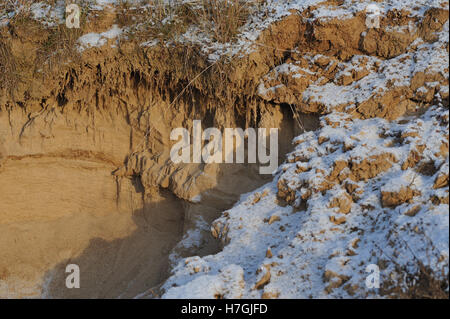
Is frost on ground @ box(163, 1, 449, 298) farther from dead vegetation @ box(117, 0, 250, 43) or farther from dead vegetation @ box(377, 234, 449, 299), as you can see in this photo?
dead vegetation @ box(117, 0, 250, 43)

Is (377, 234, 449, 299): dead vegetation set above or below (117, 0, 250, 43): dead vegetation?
below

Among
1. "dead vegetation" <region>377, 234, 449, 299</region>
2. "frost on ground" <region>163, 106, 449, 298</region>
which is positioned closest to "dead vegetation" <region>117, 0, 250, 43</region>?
"frost on ground" <region>163, 106, 449, 298</region>

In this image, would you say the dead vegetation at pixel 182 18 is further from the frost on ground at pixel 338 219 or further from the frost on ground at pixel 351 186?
the frost on ground at pixel 338 219

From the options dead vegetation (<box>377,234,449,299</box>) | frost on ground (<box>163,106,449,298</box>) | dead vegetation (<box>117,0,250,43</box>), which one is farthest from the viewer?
dead vegetation (<box>117,0,250,43</box>)

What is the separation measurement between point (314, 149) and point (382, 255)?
3.71 ft

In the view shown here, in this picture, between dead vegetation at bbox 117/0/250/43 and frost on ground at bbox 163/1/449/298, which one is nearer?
frost on ground at bbox 163/1/449/298

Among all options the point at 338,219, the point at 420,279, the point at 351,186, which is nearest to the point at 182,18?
the point at 351,186

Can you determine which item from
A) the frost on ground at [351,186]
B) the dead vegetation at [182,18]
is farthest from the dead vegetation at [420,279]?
the dead vegetation at [182,18]

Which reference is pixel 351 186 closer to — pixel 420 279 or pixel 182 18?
pixel 420 279

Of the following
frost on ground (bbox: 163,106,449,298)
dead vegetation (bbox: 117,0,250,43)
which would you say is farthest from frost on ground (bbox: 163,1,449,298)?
dead vegetation (bbox: 117,0,250,43)

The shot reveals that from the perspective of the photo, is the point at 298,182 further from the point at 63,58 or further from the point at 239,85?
the point at 63,58

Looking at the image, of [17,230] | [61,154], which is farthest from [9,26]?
[17,230]

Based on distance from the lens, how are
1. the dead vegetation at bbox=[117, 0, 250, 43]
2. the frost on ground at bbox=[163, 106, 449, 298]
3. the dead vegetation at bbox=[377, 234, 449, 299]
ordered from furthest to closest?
the dead vegetation at bbox=[117, 0, 250, 43], the frost on ground at bbox=[163, 106, 449, 298], the dead vegetation at bbox=[377, 234, 449, 299]

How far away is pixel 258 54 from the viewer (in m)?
3.99
